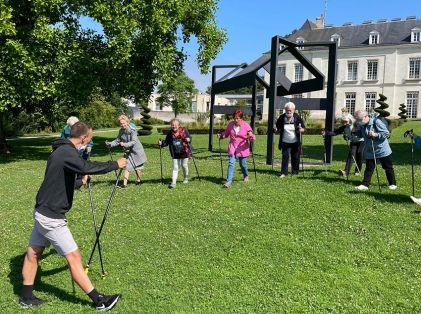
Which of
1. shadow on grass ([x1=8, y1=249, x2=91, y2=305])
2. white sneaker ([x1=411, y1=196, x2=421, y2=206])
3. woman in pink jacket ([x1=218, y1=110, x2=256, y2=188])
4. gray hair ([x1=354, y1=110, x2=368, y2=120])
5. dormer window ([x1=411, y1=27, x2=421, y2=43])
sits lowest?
shadow on grass ([x1=8, y1=249, x2=91, y2=305])

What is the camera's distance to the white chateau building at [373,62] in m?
62.7

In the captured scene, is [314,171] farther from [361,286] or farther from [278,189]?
[361,286]

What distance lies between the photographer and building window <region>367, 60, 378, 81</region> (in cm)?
6550

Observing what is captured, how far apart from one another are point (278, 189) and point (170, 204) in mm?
2392

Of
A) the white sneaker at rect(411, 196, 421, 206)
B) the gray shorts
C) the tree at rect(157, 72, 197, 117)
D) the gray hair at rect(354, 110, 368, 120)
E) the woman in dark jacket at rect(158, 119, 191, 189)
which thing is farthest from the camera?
the tree at rect(157, 72, 197, 117)

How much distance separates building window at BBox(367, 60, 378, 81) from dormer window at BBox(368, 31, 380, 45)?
259 centimetres

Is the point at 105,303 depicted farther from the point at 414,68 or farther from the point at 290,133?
the point at 414,68

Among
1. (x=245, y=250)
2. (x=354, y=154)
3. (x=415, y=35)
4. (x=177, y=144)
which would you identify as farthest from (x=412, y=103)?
(x=245, y=250)

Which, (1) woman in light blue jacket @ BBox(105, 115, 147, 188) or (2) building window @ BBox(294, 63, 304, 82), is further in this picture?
(2) building window @ BBox(294, 63, 304, 82)

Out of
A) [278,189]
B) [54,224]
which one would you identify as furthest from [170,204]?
[54,224]

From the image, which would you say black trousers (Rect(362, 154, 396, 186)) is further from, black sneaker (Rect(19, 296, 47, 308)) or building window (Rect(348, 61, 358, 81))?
building window (Rect(348, 61, 358, 81))

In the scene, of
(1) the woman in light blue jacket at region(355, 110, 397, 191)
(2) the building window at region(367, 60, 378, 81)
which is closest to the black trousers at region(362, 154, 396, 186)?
(1) the woman in light blue jacket at region(355, 110, 397, 191)

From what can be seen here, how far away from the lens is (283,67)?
71.8 metres

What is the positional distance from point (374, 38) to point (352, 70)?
524 centimetres
